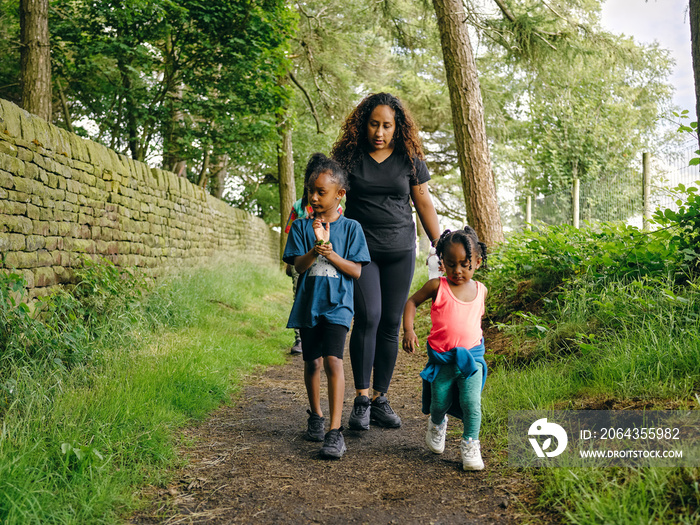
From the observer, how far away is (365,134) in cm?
335

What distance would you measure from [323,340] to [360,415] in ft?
1.89

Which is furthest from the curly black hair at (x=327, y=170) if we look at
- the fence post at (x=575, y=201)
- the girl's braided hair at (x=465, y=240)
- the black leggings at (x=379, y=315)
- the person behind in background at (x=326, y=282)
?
the fence post at (x=575, y=201)

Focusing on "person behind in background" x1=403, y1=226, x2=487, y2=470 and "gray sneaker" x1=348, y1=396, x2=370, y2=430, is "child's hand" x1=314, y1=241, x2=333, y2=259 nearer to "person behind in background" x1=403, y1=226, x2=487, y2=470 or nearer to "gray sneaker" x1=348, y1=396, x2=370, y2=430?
"person behind in background" x1=403, y1=226, x2=487, y2=470

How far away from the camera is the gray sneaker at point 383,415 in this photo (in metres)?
3.24

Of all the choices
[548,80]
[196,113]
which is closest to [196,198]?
[196,113]

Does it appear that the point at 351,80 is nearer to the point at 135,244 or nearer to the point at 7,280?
the point at 135,244

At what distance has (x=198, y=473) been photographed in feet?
8.35

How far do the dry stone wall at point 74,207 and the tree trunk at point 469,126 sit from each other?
14.1 feet

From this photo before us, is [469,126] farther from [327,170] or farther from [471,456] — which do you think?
[471,456]

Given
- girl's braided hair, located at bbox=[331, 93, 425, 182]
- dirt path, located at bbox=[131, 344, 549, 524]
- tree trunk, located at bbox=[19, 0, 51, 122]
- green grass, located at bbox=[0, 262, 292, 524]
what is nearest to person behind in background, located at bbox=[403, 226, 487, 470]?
dirt path, located at bbox=[131, 344, 549, 524]

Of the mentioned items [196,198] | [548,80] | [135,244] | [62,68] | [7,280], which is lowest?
[7,280]

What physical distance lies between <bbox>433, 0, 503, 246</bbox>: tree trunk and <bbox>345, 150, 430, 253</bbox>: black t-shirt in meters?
3.72

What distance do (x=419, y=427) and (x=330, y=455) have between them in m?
0.78

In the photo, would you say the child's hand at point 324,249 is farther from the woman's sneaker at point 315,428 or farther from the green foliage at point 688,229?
the green foliage at point 688,229
